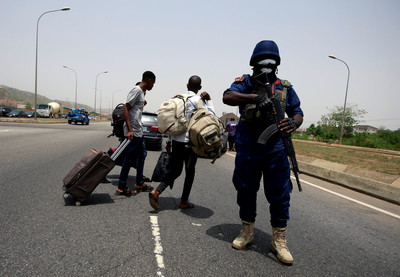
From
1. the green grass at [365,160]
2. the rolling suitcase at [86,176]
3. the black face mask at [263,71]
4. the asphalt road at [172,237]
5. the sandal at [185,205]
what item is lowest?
the green grass at [365,160]

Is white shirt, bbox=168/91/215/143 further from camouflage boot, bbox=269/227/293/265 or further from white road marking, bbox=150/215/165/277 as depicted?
camouflage boot, bbox=269/227/293/265

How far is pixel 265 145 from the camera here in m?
2.68

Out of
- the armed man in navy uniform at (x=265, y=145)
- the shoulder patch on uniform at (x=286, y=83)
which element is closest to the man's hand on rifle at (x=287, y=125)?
the armed man in navy uniform at (x=265, y=145)

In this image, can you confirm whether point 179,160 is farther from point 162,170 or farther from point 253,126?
point 253,126

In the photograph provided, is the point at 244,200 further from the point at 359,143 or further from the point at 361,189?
the point at 359,143

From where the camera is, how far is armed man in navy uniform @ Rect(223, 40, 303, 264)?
8.70ft

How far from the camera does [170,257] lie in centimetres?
247

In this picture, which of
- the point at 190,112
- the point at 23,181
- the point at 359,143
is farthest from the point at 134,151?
the point at 359,143

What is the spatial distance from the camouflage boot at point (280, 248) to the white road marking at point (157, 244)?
1.09 meters

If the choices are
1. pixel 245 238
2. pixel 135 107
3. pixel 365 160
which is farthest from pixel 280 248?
pixel 365 160

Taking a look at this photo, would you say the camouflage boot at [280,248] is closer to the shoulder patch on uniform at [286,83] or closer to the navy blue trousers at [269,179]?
the navy blue trousers at [269,179]

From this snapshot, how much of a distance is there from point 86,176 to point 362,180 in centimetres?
600

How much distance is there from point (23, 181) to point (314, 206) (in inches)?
202

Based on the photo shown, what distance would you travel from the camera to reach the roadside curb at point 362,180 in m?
5.75
